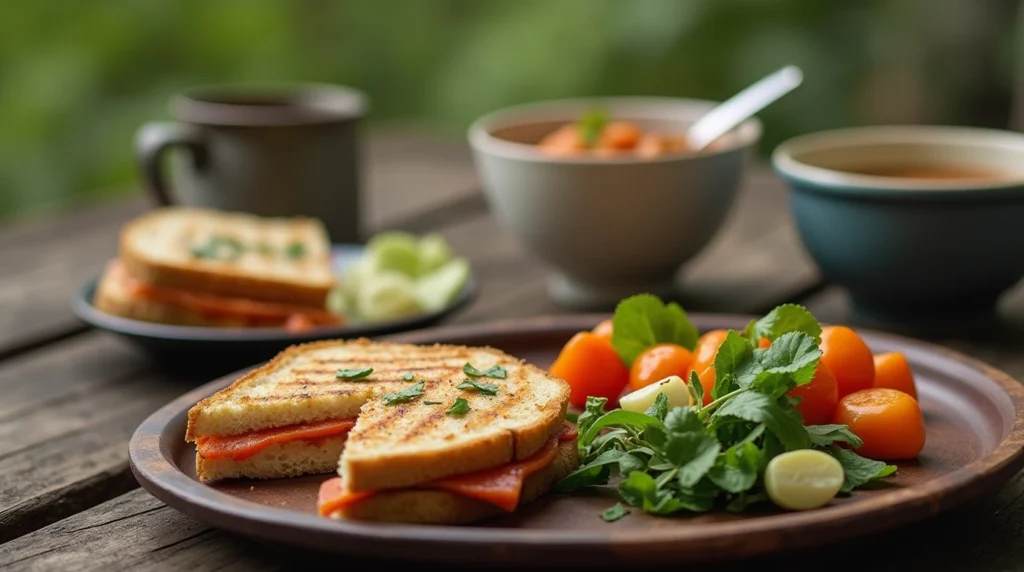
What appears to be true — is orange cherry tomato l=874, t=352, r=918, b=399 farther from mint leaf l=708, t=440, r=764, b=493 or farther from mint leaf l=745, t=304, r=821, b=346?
mint leaf l=708, t=440, r=764, b=493

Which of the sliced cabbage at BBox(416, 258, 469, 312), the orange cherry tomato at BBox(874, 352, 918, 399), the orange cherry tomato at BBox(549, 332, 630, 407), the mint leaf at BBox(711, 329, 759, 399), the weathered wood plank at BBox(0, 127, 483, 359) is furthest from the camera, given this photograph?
the weathered wood plank at BBox(0, 127, 483, 359)

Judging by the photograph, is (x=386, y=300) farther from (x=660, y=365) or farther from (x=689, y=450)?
(x=689, y=450)

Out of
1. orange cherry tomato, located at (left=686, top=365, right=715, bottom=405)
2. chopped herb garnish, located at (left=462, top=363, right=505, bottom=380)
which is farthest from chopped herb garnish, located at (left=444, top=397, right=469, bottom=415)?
orange cherry tomato, located at (left=686, top=365, right=715, bottom=405)

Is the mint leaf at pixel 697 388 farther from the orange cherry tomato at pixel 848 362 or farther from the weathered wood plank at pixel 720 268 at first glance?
the weathered wood plank at pixel 720 268

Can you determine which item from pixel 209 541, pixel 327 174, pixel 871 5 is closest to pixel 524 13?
pixel 871 5

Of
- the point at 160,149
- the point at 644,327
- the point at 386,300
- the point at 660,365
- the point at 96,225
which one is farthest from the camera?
the point at 96,225

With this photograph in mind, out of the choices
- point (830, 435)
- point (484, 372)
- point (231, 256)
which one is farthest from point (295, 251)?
point (830, 435)
